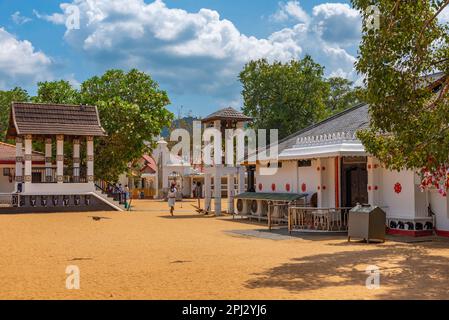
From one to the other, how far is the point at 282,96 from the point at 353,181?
26.7 metres

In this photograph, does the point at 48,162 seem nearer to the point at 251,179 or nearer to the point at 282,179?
the point at 251,179

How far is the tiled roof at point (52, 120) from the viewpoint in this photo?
31.6m

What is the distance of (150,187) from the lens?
59250 mm

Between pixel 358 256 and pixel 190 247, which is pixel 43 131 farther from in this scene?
pixel 358 256

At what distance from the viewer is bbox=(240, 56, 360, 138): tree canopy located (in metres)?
46.5

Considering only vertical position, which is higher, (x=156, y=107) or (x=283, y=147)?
(x=156, y=107)

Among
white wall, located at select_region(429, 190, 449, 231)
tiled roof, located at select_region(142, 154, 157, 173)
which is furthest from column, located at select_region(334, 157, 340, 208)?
tiled roof, located at select_region(142, 154, 157, 173)

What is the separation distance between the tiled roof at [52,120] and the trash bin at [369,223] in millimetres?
20834

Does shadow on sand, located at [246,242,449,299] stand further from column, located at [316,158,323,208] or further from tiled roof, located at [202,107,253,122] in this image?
tiled roof, located at [202,107,253,122]

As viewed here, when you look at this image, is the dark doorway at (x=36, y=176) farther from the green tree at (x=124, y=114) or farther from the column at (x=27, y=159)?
the column at (x=27, y=159)

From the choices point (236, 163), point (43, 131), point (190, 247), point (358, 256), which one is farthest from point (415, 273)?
point (43, 131)

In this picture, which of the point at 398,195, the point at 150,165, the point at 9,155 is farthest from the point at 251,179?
the point at 150,165

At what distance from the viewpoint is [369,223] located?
51.3 feet
